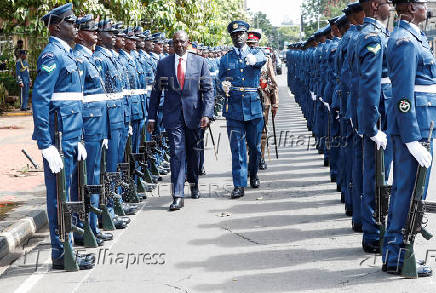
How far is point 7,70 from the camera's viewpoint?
94.0 ft

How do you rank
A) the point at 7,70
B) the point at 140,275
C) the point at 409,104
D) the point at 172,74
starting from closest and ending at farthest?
the point at 409,104
the point at 140,275
the point at 172,74
the point at 7,70

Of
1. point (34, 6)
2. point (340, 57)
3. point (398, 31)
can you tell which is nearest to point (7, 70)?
point (34, 6)

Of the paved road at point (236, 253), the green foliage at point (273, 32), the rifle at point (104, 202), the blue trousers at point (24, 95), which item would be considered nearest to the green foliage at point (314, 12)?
the green foliage at point (273, 32)

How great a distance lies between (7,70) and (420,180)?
24908mm

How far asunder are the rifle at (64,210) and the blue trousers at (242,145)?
12.5 ft

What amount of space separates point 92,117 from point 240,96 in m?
3.14

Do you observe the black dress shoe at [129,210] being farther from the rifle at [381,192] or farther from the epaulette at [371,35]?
the epaulette at [371,35]

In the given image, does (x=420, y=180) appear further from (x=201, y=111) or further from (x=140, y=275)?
(x=201, y=111)

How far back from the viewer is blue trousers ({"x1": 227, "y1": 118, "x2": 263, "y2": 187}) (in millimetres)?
10148

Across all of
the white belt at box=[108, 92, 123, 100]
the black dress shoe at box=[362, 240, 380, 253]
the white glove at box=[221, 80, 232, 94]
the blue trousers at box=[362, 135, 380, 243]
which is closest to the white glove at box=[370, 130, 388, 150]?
the blue trousers at box=[362, 135, 380, 243]

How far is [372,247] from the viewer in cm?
688

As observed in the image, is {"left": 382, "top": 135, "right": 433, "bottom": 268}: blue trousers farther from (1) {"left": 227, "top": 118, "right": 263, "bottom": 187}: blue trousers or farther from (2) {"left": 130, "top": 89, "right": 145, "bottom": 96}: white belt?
(2) {"left": 130, "top": 89, "right": 145, "bottom": 96}: white belt

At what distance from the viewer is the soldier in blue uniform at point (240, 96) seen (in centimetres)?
1018

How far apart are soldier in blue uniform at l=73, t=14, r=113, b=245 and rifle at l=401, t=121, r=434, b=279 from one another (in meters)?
3.10
